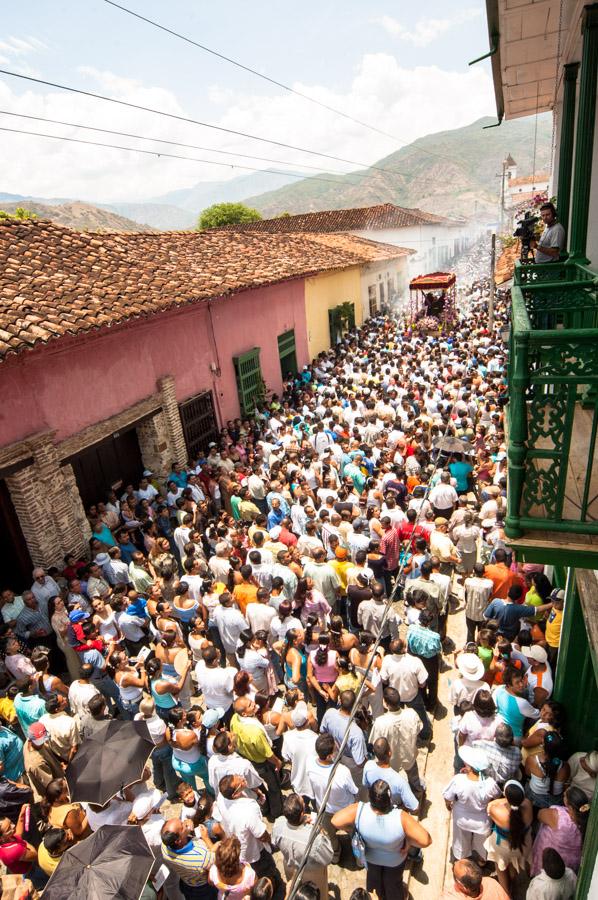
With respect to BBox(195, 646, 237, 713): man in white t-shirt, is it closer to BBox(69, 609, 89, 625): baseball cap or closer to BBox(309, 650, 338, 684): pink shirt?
BBox(309, 650, 338, 684): pink shirt

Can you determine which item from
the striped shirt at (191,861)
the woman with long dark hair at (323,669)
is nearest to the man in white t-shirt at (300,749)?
the woman with long dark hair at (323,669)

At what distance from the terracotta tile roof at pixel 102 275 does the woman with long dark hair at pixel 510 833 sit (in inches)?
252

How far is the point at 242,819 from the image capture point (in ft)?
13.0

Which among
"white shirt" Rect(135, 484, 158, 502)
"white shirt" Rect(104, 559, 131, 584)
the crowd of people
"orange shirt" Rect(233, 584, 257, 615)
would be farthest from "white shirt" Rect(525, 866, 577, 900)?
"white shirt" Rect(135, 484, 158, 502)

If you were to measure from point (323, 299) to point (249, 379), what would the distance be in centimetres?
799

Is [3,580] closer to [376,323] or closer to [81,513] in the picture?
[81,513]

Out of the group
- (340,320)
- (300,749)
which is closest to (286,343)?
(340,320)

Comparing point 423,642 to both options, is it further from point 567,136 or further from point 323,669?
point 567,136

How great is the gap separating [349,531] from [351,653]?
2403 mm

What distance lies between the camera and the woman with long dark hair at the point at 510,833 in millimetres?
3857

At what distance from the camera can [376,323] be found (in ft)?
80.5

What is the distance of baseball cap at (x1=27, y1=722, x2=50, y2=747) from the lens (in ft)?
15.8

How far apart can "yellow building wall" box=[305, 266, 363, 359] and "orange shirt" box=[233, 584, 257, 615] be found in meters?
13.7

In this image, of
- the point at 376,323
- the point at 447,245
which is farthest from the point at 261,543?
the point at 447,245
